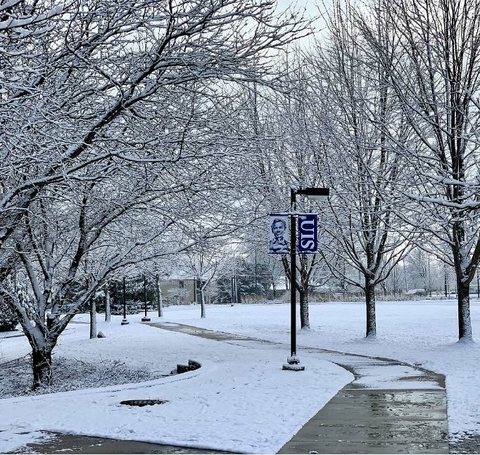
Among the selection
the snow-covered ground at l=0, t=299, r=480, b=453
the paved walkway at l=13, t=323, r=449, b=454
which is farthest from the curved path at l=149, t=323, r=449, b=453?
the snow-covered ground at l=0, t=299, r=480, b=453

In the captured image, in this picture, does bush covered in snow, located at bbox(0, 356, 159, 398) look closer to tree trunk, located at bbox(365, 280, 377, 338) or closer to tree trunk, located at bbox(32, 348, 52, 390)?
tree trunk, located at bbox(32, 348, 52, 390)

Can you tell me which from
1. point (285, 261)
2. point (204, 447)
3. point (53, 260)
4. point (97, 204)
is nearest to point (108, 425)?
point (204, 447)

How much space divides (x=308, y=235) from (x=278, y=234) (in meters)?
0.60

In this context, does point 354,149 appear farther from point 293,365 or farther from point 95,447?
point 95,447

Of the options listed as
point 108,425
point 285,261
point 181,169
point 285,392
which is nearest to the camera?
point 108,425

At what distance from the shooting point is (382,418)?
7539 millimetres

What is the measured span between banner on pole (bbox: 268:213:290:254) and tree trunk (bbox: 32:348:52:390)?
17.0ft

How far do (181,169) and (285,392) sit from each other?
12.7 ft

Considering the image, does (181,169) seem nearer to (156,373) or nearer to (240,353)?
(156,373)

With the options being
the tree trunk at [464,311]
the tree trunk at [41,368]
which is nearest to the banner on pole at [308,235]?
the tree trunk at [41,368]

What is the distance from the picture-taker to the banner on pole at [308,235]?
41.7 ft

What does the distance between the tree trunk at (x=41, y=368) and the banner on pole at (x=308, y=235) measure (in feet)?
18.7

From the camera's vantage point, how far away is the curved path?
6.22m

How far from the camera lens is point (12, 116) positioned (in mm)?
7508
